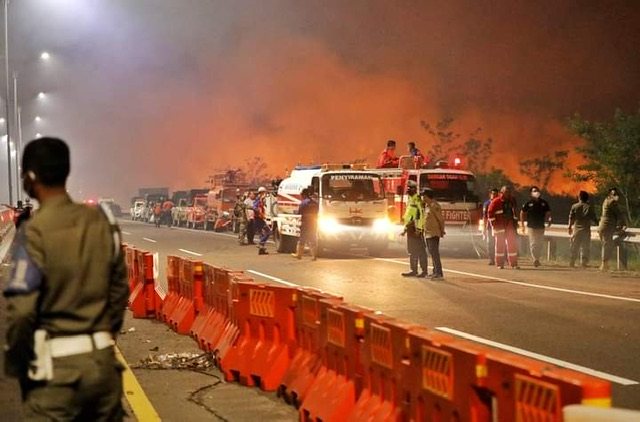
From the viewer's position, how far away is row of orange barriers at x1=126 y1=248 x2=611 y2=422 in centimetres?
487

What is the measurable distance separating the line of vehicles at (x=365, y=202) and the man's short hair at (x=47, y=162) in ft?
74.1

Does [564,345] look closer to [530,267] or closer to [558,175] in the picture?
[530,267]

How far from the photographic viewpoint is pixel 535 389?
4.73 meters

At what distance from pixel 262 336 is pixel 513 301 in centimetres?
735

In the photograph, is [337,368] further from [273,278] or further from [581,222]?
[581,222]

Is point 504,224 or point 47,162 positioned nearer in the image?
point 47,162

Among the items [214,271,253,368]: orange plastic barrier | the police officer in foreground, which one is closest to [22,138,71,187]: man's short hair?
the police officer in foreground

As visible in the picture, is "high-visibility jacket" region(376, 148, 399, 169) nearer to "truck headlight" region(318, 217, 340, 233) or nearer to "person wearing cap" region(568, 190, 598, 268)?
"truck headlight" region(318, 217, 340, 233)

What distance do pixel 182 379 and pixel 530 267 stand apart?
574 inches

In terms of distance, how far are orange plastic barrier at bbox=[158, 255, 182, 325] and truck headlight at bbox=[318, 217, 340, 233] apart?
12.3m

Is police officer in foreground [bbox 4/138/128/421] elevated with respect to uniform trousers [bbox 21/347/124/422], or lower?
elevated

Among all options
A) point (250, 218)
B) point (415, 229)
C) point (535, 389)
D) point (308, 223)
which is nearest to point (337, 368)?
point (535, 389)

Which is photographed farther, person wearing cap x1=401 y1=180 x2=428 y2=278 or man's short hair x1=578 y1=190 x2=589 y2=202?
man's short hair x1=578 y1=190 x2=589 y2=202

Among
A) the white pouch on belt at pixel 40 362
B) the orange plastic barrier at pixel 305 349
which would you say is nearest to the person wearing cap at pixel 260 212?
the orange plastic barrier at pixel 305 349
